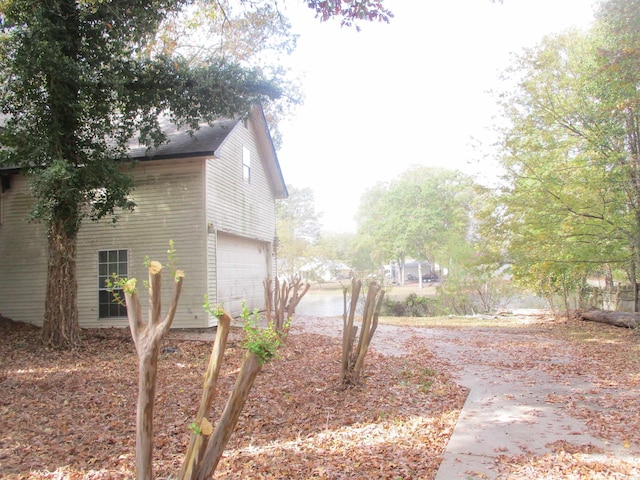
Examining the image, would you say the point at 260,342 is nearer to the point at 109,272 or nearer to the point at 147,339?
the point at 147,339

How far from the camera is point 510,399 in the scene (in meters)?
5.77

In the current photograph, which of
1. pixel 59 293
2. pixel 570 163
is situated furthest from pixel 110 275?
pixel 570 163

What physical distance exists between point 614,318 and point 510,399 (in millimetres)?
9266

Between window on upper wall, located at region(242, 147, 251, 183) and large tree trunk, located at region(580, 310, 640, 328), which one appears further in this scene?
window on upper wall, located at region(242, 147, 251, 183)

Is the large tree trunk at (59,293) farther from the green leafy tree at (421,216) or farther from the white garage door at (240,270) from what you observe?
the green leafy tree at (421,216)

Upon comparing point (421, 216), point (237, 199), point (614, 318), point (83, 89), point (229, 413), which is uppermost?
point (421, 216)

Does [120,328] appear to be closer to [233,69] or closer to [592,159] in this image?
[233,69]

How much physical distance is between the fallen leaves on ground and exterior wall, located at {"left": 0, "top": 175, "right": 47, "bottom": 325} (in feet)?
12.6

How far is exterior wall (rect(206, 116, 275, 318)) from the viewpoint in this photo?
37.1 feet

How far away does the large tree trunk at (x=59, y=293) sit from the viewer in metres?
8.80

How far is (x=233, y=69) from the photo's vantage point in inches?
386

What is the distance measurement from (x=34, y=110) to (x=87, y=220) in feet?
12.4

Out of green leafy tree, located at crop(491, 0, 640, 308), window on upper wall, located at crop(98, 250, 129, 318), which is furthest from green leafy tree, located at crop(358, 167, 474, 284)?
window on upper wall, located at crop(98, 250, 129, 318)

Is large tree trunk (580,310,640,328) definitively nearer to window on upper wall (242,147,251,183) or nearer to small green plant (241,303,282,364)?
window on upper wall (242,147,251,183)
